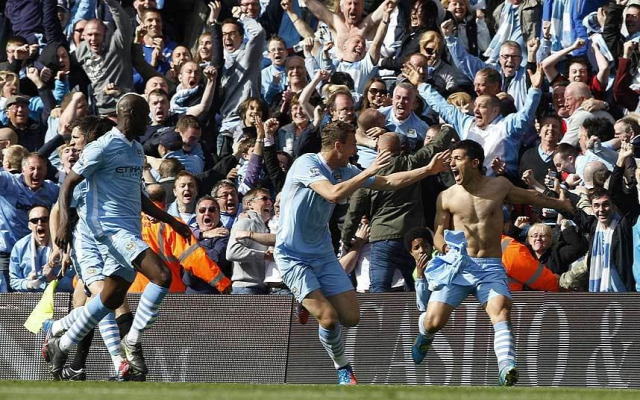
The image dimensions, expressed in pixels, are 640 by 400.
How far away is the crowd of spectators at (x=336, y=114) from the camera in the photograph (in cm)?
1448

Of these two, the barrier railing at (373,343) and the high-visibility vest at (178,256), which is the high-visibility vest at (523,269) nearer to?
the barrier railing at (373,343)

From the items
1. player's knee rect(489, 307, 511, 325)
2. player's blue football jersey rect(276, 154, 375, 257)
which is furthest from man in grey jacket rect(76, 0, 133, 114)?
player's knee rect(489, 307, 511, 325)

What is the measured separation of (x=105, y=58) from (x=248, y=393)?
34.0 ft

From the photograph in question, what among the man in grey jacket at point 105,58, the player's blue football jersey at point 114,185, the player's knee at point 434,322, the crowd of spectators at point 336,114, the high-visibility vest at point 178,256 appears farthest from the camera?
the man in grey jacket at point 105,58

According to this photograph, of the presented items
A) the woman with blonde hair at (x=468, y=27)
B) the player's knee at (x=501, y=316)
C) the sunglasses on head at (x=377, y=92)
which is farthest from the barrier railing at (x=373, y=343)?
the woman with blonde hair at (x=468, y=27)

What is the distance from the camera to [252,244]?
49.1ft

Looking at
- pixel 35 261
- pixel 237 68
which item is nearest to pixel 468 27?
pixel 237 68

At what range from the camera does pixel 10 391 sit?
32.2 feet

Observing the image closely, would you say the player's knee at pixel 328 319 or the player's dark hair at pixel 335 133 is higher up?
the player's dark hair at pixel 335 133

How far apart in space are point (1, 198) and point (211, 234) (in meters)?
3.14

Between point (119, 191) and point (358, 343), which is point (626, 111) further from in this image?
point (119, 191)

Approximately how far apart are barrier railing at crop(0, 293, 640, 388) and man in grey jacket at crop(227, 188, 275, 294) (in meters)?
0.50

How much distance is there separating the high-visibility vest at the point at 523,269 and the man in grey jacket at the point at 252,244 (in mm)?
2442

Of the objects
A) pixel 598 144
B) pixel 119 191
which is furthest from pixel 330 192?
pixel 598 144
